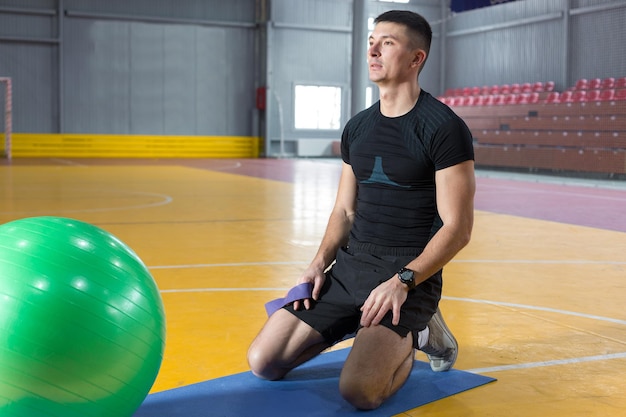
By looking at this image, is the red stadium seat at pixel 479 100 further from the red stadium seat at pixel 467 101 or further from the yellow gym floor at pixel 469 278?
the yellow gym floor at pixel 469 278

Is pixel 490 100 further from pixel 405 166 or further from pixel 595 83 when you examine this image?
pixel 405 166

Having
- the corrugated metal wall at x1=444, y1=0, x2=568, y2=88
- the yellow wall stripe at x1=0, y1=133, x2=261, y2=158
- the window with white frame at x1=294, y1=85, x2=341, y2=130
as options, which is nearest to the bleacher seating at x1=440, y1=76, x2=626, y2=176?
the corrugated metal wall at x1=444, y1=0, x2=568, y2=88

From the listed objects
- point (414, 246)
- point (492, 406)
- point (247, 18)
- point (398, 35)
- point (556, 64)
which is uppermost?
point (247, 18)

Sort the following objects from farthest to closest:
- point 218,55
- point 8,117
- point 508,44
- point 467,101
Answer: point 218,55 < point 508,44 < point 467,101 < point 8,117

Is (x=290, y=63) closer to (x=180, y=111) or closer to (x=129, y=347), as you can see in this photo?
(x=180, y=111)

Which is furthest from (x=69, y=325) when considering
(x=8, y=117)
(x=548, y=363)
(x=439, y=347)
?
(x=8, y=117)

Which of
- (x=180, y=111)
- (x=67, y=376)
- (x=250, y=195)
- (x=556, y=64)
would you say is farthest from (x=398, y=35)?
(x=180, y=111)

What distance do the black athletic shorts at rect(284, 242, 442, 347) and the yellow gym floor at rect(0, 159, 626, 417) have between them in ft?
1.35

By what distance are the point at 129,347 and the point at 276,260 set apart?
379cm

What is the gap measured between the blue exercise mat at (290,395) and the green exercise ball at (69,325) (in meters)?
0.44

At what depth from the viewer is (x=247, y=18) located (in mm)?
26844

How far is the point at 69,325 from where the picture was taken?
2424 mm

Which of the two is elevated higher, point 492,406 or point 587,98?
point 587,98

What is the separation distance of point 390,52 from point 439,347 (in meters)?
1.28
